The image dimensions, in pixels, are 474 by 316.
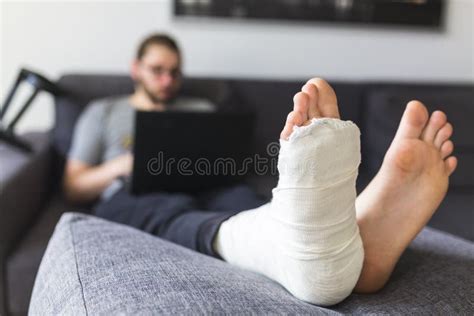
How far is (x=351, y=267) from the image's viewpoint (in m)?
0.66

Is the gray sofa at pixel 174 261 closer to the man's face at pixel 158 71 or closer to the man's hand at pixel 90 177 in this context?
the man's hand at pixel 90 177

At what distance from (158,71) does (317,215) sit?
37.8 inches

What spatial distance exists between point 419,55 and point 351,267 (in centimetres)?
150

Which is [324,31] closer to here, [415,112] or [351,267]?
[415,112]

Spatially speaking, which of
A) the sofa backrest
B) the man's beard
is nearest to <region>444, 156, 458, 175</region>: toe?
the sofa backrest

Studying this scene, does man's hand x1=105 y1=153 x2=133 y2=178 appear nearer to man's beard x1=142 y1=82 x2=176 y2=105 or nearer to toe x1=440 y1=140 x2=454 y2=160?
man's beard x1=142 y1=82 x2=176 y2=105

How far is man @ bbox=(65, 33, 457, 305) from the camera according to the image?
2.02 feet

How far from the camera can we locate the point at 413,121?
77 cm

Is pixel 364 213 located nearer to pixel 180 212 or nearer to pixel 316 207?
pixel 316 207

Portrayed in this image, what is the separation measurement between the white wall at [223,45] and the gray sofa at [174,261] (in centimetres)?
42

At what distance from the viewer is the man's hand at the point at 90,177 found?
1312 mm

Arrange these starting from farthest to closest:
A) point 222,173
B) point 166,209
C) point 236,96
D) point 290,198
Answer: point 236,96
point 222,173
point 166,209
point 290,198

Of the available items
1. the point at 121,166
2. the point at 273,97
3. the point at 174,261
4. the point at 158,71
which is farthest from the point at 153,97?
the point at 174,261

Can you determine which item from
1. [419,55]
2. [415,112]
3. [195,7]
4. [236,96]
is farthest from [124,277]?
[419,55]
